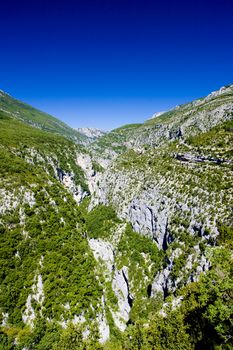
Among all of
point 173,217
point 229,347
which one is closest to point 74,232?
point 173,217

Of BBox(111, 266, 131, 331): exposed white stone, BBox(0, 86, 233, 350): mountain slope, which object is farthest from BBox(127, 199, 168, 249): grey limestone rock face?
BBox(111, 266, 131, 331): exposed white stone

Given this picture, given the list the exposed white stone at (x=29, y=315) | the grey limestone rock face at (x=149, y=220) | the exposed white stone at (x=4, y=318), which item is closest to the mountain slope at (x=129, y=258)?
the exposed white stone at (x=4, y=318)

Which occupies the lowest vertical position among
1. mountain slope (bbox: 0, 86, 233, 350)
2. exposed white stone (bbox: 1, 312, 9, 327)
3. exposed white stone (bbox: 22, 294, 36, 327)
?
exposed white stone (bbox: 1, 312, 9, 327)

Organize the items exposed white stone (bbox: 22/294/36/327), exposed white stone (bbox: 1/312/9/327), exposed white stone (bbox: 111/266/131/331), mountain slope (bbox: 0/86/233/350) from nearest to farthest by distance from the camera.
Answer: mountain slope (bbox: 0/86/233/350) → exposed white stone (bbox: 1/312/9/327) → exposed white stone (bbox: 22/294/36/327) → exposed white stone (bbox: 111/266/131/331)

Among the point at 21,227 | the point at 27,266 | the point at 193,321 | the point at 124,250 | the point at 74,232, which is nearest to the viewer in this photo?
the point at 193,321

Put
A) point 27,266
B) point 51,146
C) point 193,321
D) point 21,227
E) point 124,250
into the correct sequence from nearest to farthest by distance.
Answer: point 193,321 → point 27,266 → point 21,227 → point 124,250 → point 51,146

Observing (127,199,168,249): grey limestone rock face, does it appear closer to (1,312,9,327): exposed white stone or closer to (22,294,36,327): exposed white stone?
(22,294,36,327): exposed white stone

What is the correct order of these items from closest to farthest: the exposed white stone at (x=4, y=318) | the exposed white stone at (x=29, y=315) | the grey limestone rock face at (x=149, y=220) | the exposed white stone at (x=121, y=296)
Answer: the exposed white stone at (x=4, y=318) < the exposed white stone at (x=29, y=315) < the exposed white stone at (x=121, y=296) < the grey limestone rock face at (x=149, y=220)

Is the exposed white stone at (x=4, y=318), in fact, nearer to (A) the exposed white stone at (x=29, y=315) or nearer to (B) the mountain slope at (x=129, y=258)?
(B) the mountain slope at (x=129, y=258)

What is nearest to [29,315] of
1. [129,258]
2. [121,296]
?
[121,296]

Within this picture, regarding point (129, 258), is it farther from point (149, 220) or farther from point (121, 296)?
point (149, 220)

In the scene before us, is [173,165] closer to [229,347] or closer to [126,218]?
[126,218]
